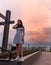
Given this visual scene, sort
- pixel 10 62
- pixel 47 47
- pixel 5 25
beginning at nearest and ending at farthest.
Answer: pixel 10 62
pixel 5 25
pixel 47 47

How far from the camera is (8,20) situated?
14.1 m

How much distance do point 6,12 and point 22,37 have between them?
17.2ft

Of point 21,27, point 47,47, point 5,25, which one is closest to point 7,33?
point 5,25

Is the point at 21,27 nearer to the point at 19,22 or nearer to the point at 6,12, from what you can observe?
the point at 19,22

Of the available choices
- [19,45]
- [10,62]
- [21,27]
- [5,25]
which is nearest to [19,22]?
[21,27]

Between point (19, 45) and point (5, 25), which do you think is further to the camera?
point (5, 25)

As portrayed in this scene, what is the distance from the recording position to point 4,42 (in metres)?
13.9

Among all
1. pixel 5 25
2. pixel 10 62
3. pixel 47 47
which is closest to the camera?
pixel 10 62

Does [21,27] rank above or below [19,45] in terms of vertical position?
above

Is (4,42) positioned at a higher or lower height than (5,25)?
lower

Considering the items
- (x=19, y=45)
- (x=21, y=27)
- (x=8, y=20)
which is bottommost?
(x=19, y=45)

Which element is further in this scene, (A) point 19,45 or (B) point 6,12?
(B) point 6,12

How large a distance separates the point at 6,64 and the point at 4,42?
4837 mm

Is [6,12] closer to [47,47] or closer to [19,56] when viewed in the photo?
[19,56]
